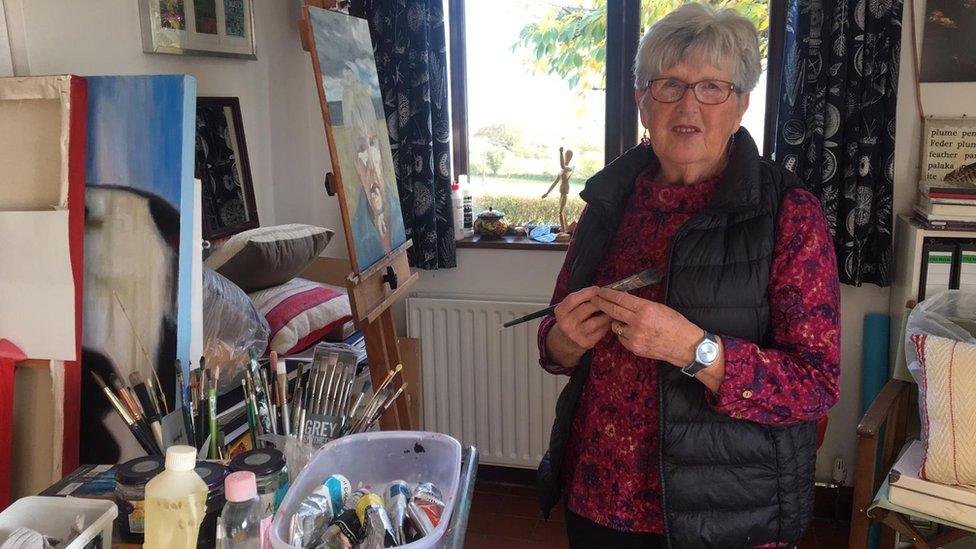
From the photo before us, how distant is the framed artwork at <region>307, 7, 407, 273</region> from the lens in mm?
1716

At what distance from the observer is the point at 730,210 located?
1270 mm

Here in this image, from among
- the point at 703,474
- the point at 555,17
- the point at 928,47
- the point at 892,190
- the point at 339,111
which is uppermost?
the point at 555,17

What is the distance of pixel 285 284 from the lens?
2.20m

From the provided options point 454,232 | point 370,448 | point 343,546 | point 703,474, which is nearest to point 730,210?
point 703,474

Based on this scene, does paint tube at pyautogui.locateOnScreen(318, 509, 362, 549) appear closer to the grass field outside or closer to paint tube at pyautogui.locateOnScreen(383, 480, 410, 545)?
paint tube at pyautogui.locateOnScreen(383, 480, 410, 545)

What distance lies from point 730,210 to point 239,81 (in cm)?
168

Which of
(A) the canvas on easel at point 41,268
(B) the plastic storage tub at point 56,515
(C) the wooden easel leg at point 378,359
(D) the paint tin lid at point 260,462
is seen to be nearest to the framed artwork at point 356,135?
→ (C) the wooden easel leg at point 378,359

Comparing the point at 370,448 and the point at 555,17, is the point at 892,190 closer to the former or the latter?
the point at 555,17

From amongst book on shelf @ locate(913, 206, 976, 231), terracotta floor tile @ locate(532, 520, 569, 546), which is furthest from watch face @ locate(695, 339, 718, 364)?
terracotta floor tile @ locate(532, 520, 569, 546)

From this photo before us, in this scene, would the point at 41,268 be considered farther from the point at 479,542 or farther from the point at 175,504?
the point at 479,542

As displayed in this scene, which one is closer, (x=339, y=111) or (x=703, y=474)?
(x=703, y=474)

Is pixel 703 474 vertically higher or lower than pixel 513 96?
lower

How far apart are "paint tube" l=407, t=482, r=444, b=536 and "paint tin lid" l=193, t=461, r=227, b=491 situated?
0.23m

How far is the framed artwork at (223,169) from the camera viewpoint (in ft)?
7.10
